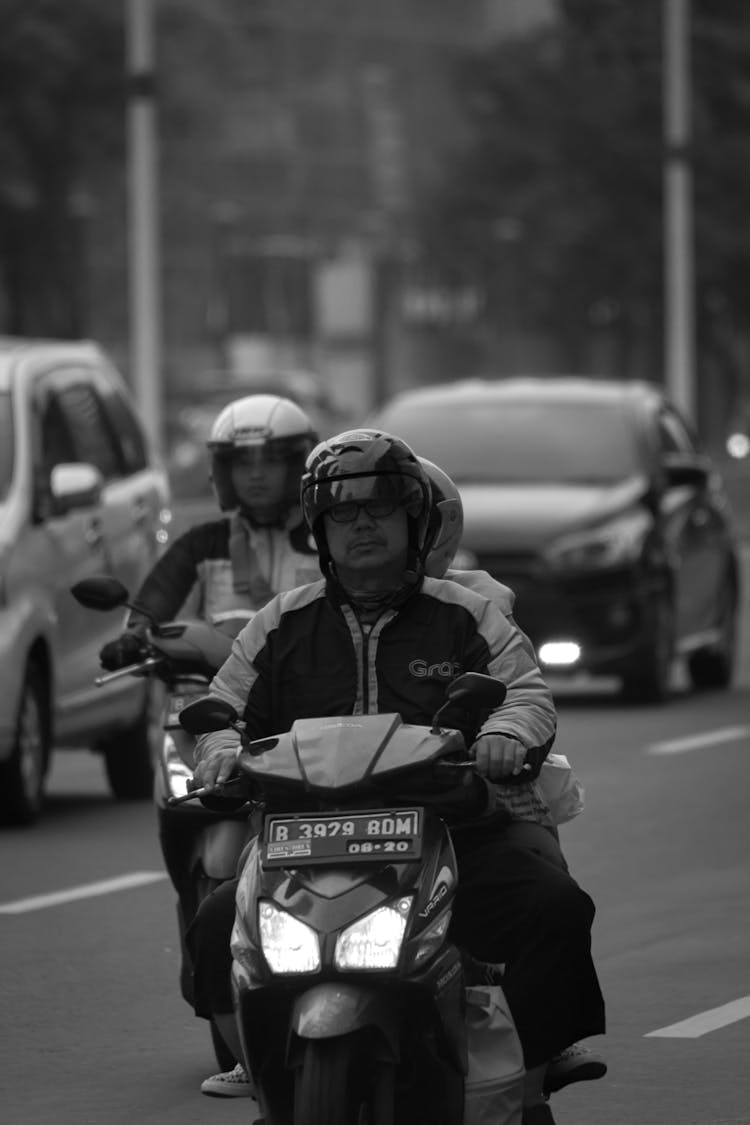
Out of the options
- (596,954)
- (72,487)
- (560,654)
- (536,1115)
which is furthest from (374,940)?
(72,487)

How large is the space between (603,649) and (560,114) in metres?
38.0

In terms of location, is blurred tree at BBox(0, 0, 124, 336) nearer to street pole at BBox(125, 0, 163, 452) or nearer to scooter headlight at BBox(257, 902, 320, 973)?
street pole at BBox(125, 0, 163, 452)

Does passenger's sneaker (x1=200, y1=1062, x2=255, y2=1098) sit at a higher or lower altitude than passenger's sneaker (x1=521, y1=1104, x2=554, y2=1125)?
lower

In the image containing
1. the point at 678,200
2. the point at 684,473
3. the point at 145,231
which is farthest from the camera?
the point at 678,200

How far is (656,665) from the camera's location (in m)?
17.0

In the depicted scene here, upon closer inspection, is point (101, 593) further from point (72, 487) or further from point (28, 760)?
point (72, 487)

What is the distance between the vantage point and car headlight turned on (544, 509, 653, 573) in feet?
55.9

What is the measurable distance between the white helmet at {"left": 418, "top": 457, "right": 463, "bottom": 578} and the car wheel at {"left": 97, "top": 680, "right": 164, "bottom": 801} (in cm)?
693

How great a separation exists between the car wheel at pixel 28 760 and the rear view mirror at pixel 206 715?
6.54 m

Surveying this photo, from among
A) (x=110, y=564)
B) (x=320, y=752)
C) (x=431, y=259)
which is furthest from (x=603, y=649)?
(x=431, y=259)

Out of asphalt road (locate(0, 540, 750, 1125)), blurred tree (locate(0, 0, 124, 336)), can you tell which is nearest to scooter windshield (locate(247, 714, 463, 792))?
asphalt road (locate(0, 540, 750, 1125))

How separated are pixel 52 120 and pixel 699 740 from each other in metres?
31.7

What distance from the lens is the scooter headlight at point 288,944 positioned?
5184mm

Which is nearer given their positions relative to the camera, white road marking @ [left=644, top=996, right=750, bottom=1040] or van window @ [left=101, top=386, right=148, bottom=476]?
white road marking @ [left=644, top=996, right=750, bottom=1040]
